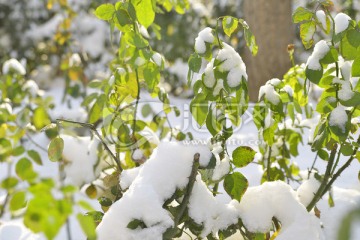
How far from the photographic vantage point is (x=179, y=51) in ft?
16.7

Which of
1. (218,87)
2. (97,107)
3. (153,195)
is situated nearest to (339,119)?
(218,87)

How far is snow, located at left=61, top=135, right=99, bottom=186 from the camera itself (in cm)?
158

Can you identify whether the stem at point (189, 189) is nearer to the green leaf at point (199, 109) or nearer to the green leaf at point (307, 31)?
the green leaf at point (199, 109)

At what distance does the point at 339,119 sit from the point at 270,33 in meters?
2.97

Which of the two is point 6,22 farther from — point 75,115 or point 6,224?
point 6,224

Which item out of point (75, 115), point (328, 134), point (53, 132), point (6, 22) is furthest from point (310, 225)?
point (6, 22)

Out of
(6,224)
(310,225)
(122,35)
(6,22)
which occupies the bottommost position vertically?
(6,22)

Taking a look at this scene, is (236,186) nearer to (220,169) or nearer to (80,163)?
(220,169)

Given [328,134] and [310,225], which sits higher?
[328,134]

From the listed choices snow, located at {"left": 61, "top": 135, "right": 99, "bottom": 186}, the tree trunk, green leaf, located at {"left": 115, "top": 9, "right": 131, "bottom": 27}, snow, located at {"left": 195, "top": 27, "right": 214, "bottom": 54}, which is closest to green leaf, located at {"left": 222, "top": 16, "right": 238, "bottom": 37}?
snow, located at {"left": 195, "top": 27, "right": 214, "bottom": 54}

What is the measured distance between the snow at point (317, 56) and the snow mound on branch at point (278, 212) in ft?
1.05

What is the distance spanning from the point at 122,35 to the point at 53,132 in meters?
0.53

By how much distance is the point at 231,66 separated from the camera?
113cm

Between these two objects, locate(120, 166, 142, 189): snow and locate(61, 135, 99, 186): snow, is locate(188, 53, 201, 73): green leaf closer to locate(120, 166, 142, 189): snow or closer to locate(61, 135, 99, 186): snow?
locate(120, 166, 142, 189): snow
